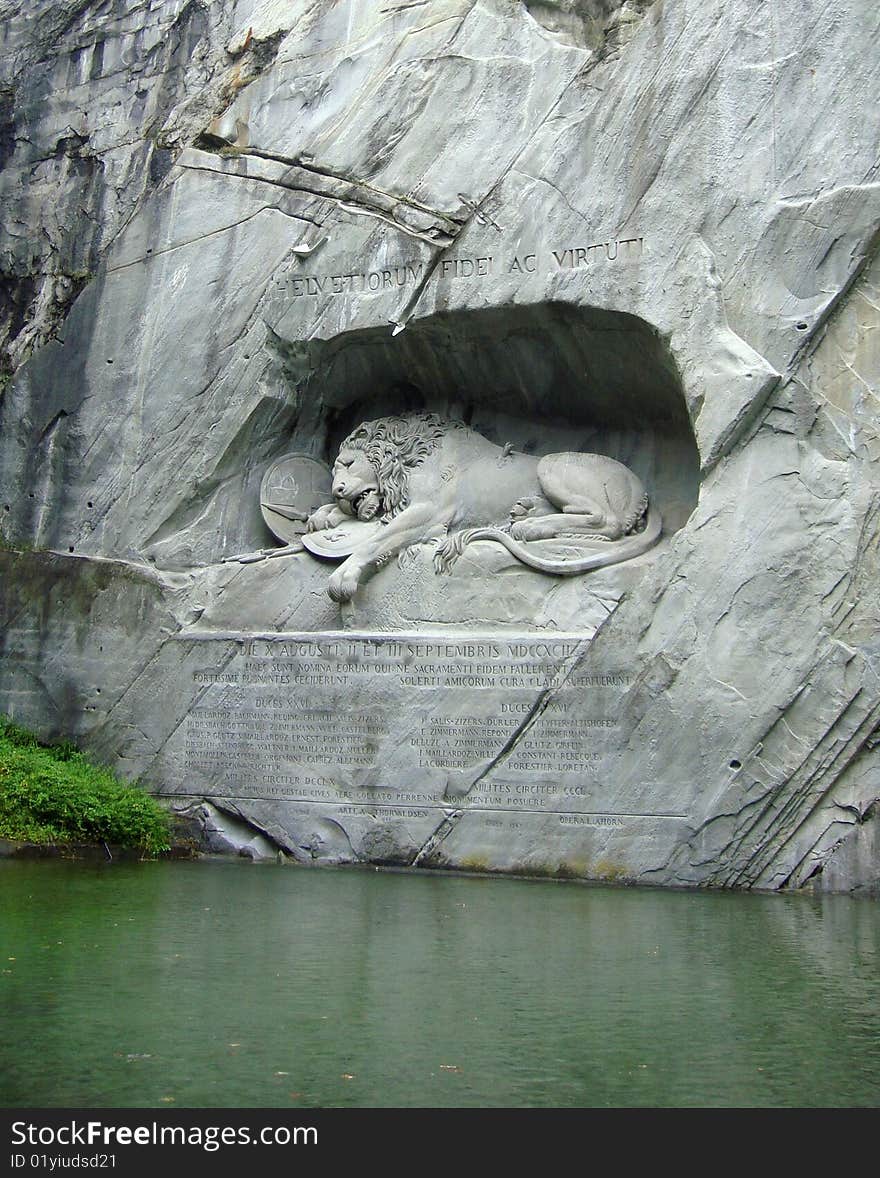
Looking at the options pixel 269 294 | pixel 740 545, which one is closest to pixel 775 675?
pixel 740 545

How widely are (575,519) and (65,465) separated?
16.1ft

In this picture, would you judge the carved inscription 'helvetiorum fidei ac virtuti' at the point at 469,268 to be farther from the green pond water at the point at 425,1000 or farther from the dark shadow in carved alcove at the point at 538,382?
the green pond water at the point at 425,1000

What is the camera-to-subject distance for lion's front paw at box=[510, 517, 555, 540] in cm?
1187

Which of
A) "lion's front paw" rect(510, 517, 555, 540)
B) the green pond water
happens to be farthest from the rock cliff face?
the green pond water

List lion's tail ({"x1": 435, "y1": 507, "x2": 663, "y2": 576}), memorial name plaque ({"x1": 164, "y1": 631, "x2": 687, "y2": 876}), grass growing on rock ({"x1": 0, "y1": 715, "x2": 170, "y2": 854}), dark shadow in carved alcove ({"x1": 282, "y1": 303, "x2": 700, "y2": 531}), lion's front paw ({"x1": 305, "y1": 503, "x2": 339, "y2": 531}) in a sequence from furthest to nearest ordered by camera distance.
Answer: lion's front paw ({"x1": 305, "y1": 503, "x2": 339, "y2": 531})
dark shadow in carved alcove ({"x1": 282, "y1": 303, "x2": 700, "y2": 531})
lion's tail ({"x1": 435, "y1": 507, "x2": 663, "y2": 576})
grass growing on rock ({"x1": 0, "y1": 715, "x2": 170, "y2": 854})
memorial name plaque ({"x1": 164, "y1": 631, "x2": 687, "y2": 876})

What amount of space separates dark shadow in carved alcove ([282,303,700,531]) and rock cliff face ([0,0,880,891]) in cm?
4

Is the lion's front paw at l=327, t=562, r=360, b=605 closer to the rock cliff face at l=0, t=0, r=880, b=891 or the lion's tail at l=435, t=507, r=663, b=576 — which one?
the rock cliff face at l=0, t=0, r=880, b=891

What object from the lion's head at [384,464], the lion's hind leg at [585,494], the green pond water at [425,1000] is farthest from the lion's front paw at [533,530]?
the green pond water at [425,1000]

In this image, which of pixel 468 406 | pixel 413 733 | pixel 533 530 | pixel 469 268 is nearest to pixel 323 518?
pixel 468 406

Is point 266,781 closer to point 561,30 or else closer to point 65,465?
point 65,465

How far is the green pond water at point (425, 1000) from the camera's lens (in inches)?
186

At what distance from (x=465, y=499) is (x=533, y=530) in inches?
33.9

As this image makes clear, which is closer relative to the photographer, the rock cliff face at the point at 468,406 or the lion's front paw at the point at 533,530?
the rock cliff face at the point at 468,406
